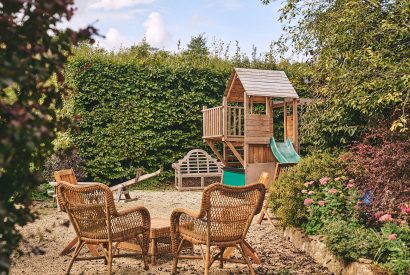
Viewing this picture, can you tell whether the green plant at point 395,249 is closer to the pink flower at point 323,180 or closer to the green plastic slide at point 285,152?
the pink flower at point 323,180

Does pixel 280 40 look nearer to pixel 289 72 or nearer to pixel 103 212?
pixel 103 212

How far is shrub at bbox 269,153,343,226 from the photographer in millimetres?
6609

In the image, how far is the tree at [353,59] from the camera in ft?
21.0

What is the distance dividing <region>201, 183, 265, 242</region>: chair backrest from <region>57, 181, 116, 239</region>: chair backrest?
3.25 feet

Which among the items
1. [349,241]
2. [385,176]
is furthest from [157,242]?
[385,176]

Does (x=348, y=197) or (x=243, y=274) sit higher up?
(x=348, y=197)

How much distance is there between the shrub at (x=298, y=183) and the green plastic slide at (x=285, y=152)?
469 centimetres

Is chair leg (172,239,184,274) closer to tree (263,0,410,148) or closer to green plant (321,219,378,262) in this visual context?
green plant (321,219,378,262)

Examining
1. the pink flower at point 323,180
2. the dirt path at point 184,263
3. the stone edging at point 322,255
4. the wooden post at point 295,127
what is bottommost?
the dirt path at point 184,263

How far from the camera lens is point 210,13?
8.99m

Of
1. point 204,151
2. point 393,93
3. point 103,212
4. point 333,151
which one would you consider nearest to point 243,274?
point 103,212

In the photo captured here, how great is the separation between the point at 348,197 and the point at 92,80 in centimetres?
931

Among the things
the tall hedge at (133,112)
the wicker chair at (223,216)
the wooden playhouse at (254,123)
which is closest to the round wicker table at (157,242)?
the wicker chair at (223,216)

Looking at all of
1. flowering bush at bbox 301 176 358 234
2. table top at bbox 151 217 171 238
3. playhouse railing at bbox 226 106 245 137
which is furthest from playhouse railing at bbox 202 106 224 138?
table top at bbox 151 217 171 238
